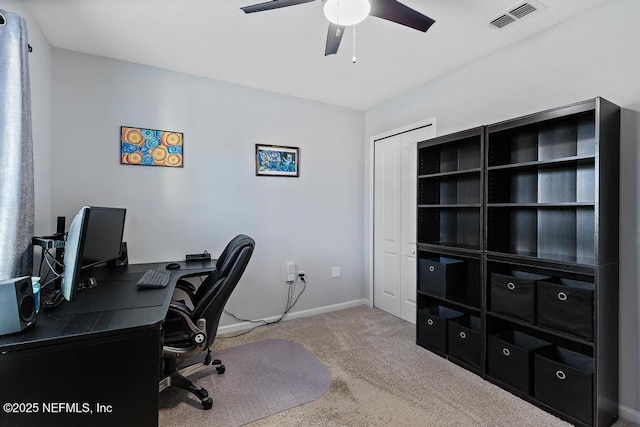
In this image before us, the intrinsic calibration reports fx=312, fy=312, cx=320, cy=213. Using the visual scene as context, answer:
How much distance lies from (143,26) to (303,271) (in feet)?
8.75

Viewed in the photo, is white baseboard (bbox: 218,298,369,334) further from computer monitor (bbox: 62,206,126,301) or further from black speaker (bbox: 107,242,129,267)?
computer monitor (bbox: 62,206,126,301)

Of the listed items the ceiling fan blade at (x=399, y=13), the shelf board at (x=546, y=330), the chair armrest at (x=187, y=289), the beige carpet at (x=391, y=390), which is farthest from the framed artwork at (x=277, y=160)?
the shelf board at (x=546, y=330)

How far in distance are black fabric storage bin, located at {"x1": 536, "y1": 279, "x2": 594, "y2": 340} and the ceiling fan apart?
1729 millimetres

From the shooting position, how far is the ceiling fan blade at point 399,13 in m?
1.54

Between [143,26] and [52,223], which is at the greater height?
[143,26]

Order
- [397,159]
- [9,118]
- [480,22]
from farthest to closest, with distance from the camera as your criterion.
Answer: [397,159] → [480,22] → [9,118]

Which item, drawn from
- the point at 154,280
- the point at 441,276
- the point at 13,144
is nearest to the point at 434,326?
the point at 441,276

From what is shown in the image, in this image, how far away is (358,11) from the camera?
1.64 m

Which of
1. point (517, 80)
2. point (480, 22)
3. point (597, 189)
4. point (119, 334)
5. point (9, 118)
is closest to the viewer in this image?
point (119, 334)

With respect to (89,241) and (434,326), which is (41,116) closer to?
(89,241)

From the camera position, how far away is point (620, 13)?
Answer: 190cm

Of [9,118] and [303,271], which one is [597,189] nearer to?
[303,271]

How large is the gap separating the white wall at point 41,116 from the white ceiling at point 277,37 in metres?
0.10

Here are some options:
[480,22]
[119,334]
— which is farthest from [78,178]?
[480,22]
